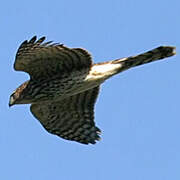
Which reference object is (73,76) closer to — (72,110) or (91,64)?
(91,64)

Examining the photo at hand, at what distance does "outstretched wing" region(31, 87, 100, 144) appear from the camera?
15250 millimetres

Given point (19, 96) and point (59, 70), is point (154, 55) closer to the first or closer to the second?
point (59, 70)

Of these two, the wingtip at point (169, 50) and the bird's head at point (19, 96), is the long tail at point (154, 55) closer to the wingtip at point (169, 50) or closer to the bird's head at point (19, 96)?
the wingtip at point (169, 50)

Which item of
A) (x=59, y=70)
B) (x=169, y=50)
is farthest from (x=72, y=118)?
(x=169, y=50)

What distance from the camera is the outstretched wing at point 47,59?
13.1 meters

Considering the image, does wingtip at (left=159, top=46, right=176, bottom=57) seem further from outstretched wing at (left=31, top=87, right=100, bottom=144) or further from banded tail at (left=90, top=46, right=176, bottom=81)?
outstretched wing at (left=31, top=87, right=100, bottom=144)

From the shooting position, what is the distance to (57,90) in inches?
547

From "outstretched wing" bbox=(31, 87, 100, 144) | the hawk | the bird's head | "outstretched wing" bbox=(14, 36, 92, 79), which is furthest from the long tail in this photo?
the bird's head

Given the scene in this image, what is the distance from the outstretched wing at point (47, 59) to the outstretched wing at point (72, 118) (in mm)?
1378

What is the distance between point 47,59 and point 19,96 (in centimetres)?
107

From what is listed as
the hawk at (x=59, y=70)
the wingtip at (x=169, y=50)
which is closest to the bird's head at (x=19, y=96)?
the hawk at (x=59, y=70)

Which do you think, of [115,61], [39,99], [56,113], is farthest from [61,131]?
[115,61]

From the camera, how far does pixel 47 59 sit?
13.6 m

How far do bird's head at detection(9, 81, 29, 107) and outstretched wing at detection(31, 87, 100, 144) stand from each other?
865 mm
